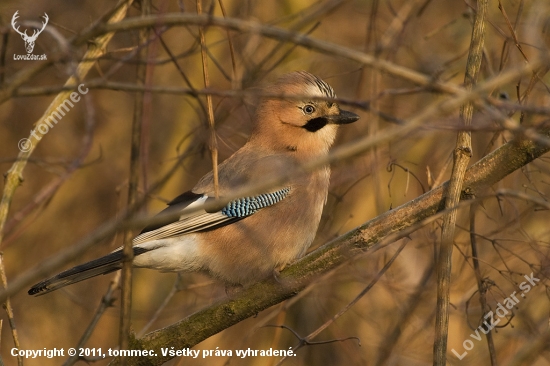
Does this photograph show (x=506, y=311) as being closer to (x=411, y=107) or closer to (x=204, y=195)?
(x=204, y=195)

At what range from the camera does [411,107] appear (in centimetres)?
691

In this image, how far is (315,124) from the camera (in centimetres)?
588

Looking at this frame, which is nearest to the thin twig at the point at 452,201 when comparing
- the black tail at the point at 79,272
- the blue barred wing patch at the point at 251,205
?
the blue barred wing patch at the point at 251,205

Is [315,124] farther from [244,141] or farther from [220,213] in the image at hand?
[244,141]

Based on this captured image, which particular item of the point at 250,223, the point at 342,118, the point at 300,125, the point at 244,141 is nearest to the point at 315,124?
the point at 300,125

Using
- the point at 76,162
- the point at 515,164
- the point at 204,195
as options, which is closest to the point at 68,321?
the point at 204,195

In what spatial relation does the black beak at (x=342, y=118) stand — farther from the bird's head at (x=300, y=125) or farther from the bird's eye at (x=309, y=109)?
the bird's eye at (x=309, y=109)

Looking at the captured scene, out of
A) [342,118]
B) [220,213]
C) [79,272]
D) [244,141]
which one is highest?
[244,141]

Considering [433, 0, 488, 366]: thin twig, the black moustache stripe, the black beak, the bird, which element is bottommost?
[433, 0, 488, 366]: thin twig

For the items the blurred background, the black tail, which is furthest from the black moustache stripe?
the black tail

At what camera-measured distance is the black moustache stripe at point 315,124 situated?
5.85 metres

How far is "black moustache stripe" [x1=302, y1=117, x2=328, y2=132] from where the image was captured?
5848mm

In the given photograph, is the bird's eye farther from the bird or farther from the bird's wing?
the bird's wing

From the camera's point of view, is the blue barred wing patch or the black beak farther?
the black beak
